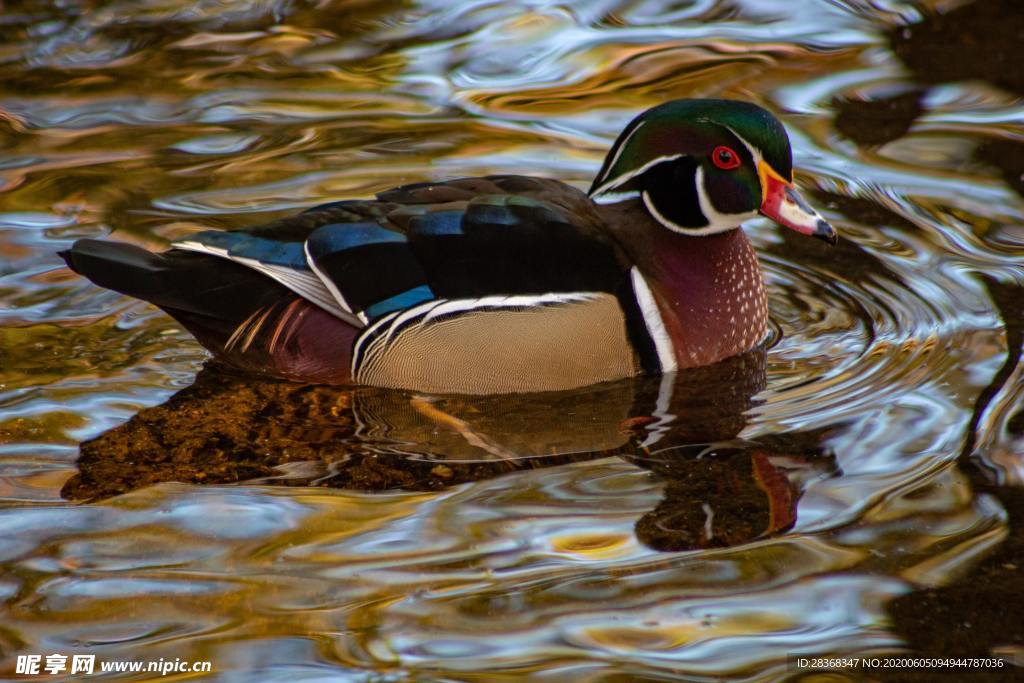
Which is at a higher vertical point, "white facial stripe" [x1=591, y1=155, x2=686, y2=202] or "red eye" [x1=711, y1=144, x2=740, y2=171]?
"red eye" [x1=711, y1=144, x2=740, y2=171]

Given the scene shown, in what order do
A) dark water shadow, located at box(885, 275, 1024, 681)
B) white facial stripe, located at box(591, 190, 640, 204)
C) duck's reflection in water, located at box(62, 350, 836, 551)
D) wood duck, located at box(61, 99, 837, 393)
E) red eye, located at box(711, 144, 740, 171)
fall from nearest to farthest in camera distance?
dark water shadow, located at box(885, 275, 1024, 681), duck's reflection in water, located at box(62, 350, 836, 551), wood duck, located at box(61, 99, 837, 393), red eye, located at box(711, 144, 740, 171), white facial stripe, located at box(591, 190, 640, 204)

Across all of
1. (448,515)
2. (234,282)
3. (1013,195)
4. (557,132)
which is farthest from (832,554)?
(557,132)

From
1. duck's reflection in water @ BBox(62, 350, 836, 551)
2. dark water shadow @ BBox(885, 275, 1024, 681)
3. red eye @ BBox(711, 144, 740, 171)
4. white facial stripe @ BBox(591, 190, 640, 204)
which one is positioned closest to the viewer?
dark water shadow @ BBox(885, 275, 1024, 681)

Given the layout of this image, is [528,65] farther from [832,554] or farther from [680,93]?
[832,554]

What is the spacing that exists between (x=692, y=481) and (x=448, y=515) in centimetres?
90

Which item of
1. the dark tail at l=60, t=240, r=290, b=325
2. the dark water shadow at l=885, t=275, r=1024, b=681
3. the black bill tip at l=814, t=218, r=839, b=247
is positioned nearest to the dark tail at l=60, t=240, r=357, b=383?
the dark tail at l=60, t=240, r=290, b=325

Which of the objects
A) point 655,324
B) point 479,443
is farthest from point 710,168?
point 479,443

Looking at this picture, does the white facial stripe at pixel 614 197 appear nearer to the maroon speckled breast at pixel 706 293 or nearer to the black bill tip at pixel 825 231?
the maroon speckled breast at pixel 706 293

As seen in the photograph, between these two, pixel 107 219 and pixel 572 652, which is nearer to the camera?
pixel 572 652

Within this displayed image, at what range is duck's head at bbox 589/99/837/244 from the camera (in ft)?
18.4

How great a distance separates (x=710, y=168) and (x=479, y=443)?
1558 millimetres

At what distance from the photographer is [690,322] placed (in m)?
5.73

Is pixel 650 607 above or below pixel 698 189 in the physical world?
below

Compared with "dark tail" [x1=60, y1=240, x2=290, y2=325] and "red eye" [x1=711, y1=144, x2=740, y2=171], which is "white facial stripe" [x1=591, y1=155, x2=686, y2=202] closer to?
"red eye" [x1=711, y1=144, x2=740, y2=171]
